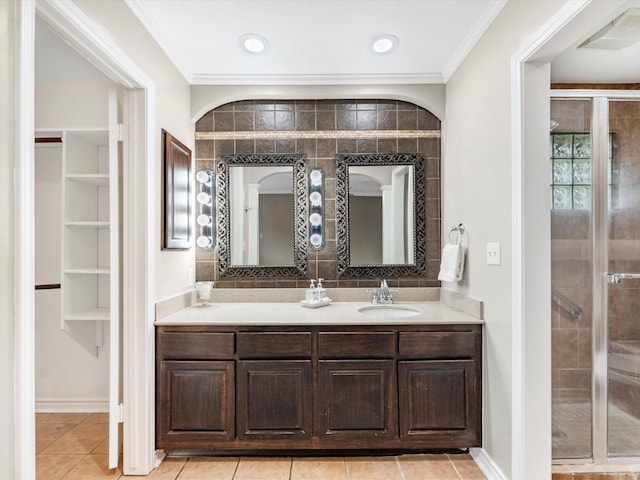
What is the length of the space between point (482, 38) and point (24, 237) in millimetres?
2430

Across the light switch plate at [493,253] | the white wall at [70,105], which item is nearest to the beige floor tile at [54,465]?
the white wall at [70,105]

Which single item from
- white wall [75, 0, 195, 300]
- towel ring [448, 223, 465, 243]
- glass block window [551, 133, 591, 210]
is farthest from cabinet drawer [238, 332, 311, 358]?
glass block window [551, 133, 591, 210]

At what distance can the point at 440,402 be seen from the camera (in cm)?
221

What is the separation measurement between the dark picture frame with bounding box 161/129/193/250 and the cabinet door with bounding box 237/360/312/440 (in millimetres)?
925

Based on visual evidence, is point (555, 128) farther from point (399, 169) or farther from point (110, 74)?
point (110, 74)

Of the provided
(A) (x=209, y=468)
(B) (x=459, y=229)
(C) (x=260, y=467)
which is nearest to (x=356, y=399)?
(C) (x=260, y=467)

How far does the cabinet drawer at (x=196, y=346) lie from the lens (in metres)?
2.21

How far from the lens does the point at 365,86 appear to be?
283 centimetres

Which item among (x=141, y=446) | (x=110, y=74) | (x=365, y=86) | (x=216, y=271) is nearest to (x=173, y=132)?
(x=110, y=74)

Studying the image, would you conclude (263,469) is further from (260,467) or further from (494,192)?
(494,192)

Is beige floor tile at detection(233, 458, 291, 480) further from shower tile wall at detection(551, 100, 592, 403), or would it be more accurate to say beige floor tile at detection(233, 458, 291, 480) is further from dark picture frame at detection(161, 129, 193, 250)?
shower tile wall at detection(551, 100, 592, 403)

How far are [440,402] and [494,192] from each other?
1.25m

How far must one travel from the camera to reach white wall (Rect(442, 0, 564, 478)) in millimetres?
1831
